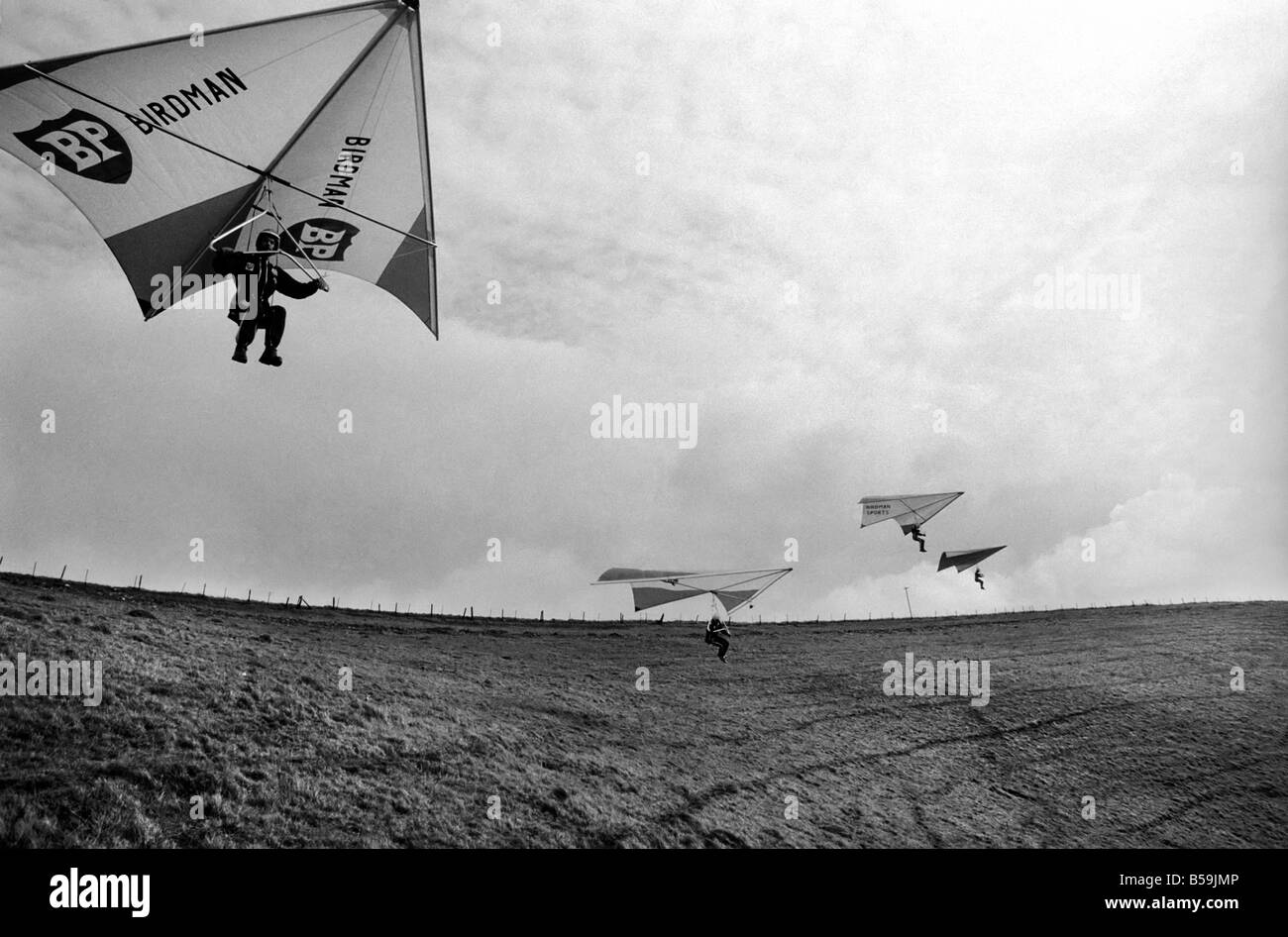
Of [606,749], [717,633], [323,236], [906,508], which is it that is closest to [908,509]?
[906,508]

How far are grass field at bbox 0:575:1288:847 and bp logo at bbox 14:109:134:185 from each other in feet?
31.9

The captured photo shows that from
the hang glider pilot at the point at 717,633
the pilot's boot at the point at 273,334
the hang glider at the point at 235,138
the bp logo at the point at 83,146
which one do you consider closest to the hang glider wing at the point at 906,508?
the hang glider pilot at the point at 717,633

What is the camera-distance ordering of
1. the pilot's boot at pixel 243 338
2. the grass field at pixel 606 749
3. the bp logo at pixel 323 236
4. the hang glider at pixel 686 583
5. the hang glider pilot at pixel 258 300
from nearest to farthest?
the hang glider pilot at pixel 258 300
the pilot's boot at pixel 243 338
the bp logo at pixel 323 236
the grass field at pixel 606 749
the hang glider at pixel 686 583

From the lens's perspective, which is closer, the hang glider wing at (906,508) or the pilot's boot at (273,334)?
the pilot's boot at (273,334)

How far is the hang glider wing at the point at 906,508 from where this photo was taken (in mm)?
23516

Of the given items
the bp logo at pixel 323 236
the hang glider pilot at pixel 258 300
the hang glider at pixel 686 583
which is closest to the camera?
the hang glider pilot at pixel 258 300

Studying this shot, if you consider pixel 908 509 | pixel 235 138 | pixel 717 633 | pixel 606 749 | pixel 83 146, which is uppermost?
pixel 235 138

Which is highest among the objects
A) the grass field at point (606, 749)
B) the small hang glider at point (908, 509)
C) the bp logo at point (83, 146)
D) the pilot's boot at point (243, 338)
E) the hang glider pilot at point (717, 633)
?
the bp logo at point (83, 146)

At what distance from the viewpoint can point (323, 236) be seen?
1279 centimetres

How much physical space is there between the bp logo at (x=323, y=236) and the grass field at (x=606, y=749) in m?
10.1

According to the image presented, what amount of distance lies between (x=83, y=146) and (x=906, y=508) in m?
22.7

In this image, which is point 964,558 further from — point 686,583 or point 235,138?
point 235,138

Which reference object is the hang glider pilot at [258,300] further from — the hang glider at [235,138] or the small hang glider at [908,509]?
the small hang glider at [908,509]
